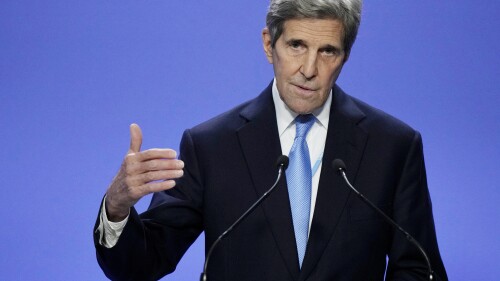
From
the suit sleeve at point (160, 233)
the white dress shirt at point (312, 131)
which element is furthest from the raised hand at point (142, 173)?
the white dress shirt at point (312, 131)

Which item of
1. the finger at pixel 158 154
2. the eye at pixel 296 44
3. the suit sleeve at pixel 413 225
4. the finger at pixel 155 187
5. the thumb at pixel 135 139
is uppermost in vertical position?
the eye at pixel 296 44

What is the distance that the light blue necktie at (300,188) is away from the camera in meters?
2.02

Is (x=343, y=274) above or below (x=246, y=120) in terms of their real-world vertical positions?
below

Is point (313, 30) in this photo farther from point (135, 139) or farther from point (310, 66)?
point (135, 139)

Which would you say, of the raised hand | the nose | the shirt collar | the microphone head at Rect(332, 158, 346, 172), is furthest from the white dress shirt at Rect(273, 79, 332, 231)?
the raised hand

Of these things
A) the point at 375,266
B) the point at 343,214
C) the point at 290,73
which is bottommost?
the point at 375,266

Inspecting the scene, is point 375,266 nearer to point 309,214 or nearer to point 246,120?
point 309,214

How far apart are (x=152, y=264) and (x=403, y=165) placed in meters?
0.60

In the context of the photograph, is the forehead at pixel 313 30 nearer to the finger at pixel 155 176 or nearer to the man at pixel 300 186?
the man at pixel 300 186

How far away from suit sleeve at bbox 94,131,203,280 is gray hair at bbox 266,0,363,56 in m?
0.32

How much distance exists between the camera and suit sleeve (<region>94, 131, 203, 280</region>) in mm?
1889

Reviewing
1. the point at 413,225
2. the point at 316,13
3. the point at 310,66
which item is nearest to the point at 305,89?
the point at 310,66

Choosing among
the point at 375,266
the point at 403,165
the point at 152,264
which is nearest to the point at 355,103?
the point at 403,165

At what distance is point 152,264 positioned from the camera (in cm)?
199
